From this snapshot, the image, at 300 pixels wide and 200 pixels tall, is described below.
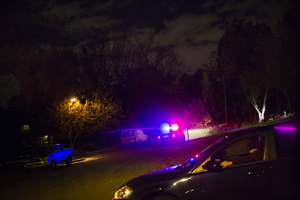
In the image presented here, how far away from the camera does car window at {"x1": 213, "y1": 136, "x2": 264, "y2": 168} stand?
4216 mm

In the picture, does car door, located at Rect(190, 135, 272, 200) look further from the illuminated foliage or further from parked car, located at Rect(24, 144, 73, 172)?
the illuminated foliage

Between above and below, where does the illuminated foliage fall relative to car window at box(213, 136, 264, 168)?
above

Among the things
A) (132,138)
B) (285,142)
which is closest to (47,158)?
(285,142)

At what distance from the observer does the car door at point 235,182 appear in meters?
3.87

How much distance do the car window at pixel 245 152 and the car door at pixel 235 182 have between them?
0.07m

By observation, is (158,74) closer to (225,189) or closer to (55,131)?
(55,131)

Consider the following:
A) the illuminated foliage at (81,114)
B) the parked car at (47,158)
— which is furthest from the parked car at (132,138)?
the parked car at (47,158)

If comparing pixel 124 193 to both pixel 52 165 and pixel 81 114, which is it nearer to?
pixel 52 165

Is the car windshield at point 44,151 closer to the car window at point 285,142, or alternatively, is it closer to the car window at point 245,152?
the car window at point 245,152

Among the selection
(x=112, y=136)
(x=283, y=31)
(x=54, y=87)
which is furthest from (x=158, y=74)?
(x=54, y=87)

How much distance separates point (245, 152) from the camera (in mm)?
5008

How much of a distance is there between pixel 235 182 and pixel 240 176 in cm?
12

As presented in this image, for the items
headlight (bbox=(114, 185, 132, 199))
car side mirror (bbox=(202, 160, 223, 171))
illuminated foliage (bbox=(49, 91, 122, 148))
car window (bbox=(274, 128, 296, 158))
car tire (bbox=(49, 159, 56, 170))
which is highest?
illuminated foliage (bbox=(49, 91, 122, 148))

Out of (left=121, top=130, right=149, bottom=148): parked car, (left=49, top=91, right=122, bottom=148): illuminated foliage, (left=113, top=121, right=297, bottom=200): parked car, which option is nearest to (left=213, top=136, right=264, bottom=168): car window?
(left=113, top=121, right=297, bottom=200): parked car
